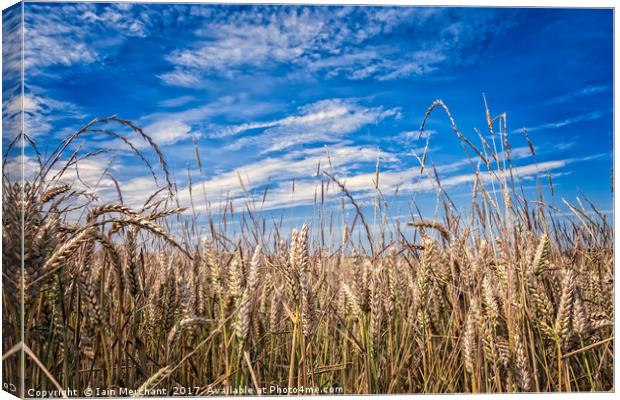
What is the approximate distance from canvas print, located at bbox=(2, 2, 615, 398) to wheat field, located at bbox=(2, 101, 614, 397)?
11mm

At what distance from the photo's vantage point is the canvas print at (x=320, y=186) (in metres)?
2.36

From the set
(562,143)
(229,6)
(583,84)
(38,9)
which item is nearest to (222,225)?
(229,6)

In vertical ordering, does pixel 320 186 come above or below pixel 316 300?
above

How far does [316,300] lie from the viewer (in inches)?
96.9

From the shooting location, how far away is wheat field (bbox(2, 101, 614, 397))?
224 centimetres

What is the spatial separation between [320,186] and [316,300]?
477 mm

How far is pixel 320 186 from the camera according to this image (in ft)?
8.47

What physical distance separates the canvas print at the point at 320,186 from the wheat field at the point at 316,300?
11mm

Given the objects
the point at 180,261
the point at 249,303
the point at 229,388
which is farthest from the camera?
the point at 180,261

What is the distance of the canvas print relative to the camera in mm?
2359

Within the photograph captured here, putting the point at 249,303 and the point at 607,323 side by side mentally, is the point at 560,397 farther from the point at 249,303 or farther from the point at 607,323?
the point at 249,303

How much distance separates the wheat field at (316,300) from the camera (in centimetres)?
224

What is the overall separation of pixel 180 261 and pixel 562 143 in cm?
171

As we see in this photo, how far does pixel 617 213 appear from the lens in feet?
8.82
